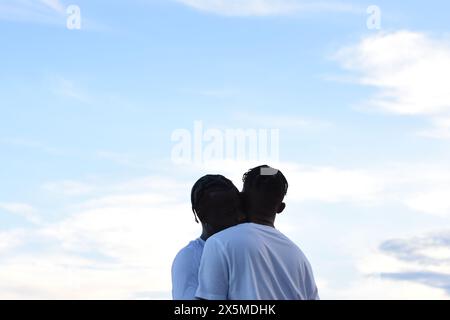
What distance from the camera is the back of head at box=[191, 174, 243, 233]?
6.11 m

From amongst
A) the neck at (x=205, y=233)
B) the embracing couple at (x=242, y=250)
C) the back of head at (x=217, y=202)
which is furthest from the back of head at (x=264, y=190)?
the neck at (x=205, y=233)

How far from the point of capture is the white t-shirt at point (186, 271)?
19.7 ft

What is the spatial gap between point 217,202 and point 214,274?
744 mm

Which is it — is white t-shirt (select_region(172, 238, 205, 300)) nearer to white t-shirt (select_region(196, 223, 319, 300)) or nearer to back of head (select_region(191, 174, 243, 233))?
back of head (select_region(191, 174, 243, 233))

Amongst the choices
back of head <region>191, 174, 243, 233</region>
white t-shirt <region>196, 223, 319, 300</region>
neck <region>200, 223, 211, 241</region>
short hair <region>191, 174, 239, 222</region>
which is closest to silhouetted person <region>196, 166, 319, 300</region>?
white t-shirt <region>196, 223, 319, 300</region>

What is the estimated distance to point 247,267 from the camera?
18.5 feet

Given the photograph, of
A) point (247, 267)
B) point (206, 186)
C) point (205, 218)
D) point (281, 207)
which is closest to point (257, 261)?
point (247, 267)

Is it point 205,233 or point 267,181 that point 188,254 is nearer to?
point 205,233

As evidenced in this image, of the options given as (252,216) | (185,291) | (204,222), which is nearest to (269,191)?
(252,216)

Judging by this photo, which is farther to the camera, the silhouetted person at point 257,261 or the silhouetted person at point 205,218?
the silhouetted person at point 205,218

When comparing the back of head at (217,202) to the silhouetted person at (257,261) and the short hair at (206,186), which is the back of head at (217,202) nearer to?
the short hair at (206,186)

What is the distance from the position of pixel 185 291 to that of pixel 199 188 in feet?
2.83
